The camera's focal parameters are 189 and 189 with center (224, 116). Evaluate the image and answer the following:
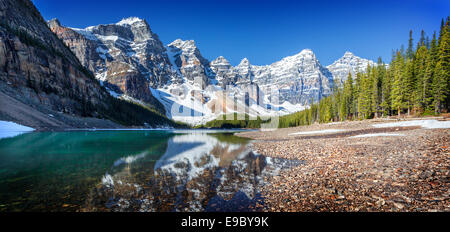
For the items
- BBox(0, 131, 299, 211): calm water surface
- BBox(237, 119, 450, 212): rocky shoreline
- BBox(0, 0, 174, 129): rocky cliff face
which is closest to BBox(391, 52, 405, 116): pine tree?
BBox(237, 119, 450, 212): rocky shoreline

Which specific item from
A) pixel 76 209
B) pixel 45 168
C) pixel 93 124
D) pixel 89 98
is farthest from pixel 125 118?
pixel 76 209

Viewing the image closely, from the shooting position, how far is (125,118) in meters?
151

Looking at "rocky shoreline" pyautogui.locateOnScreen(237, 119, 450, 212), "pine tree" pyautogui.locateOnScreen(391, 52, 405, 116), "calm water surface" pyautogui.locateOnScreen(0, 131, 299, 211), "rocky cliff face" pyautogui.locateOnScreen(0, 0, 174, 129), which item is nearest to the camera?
"rocky shoreline" pyautogui.locateOnScreen(237, 119, 450, 212)

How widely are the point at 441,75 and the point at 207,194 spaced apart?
192ft

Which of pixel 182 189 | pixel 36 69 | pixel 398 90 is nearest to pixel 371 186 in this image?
pixel 182 189

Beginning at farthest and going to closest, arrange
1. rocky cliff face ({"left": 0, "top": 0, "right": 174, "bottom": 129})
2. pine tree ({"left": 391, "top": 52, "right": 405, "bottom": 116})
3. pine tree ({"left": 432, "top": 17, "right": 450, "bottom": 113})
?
rocky cliff face ({"left": 0, "top": 0, "right": 174, "bottom": 129}), pine tree ({"left": 391, "top": 52, "right": 405, "bottom": 116}), pine tree ({"left": 432, "top": 17, "right": 450, "bottom": 113})

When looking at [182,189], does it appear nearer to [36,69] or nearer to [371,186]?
[371,186]

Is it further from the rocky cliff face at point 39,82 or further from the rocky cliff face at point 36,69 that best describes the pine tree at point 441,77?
the rocky cliff face at point 36,69

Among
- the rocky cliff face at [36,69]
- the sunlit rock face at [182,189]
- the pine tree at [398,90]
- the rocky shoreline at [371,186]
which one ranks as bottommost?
the sunlit rock face at [182,189]

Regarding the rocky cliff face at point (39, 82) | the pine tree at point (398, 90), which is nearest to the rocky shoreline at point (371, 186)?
the pine tree at point (398, 90)

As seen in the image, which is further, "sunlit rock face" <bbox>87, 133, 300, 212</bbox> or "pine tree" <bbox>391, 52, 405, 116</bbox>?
"pine tree" <bbox>391, 52, 405, 116</bbox>

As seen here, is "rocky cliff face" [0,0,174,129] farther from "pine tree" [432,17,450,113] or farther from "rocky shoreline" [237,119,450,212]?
"pine tree" [432,17,450,113]

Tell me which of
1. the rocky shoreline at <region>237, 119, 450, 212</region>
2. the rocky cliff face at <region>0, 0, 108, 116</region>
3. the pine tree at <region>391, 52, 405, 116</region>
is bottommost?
the rocky shoreline at <region>237, 119, 450, 212</region>
